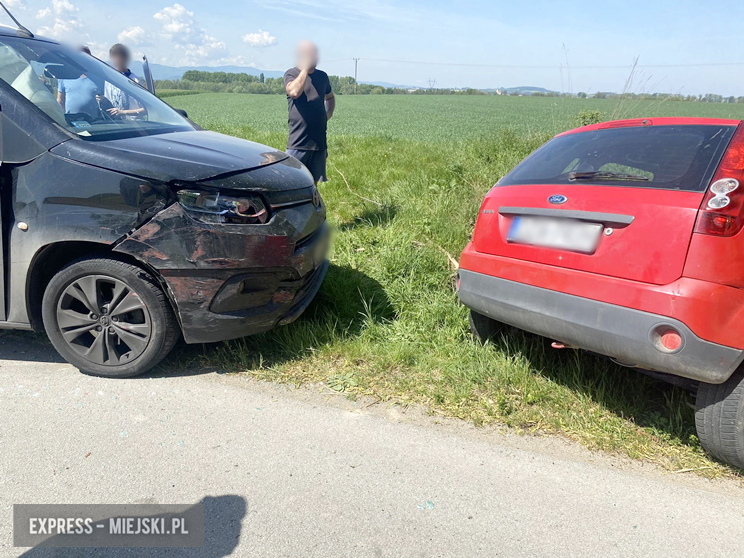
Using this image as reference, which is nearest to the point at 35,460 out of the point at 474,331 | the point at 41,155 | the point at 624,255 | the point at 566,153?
the point at 41,155

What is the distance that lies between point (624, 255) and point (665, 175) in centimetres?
47

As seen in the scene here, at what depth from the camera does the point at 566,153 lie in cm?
313

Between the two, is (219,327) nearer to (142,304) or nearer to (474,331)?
(142,304)

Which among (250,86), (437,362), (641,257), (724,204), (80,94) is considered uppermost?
(250,86)

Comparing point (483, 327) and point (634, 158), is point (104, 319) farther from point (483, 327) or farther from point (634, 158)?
point (634, 158)

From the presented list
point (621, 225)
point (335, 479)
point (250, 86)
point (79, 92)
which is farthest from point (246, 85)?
point (335, 479)

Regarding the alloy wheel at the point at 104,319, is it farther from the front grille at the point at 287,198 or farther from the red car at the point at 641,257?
the red car at the point at 641,257

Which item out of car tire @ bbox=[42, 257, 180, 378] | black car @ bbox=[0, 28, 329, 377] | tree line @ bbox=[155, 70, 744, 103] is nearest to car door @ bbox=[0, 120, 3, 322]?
black car @ bbox=[0, 28, 329, 377]

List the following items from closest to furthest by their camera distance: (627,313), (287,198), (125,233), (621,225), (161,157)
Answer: (627,313) → (621,225) → (125,233) → (161,157) → (287,198)

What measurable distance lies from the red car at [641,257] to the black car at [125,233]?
1274 mm

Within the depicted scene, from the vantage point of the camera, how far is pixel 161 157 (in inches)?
118

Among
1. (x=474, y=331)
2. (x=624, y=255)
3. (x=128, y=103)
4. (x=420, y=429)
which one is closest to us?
(x=624, y=255)

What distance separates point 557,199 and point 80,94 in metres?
3.06

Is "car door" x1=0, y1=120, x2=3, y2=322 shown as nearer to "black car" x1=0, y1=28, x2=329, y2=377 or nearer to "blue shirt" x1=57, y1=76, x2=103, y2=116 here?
"black car" x1=0, y1=28, x2=329, y2=377
